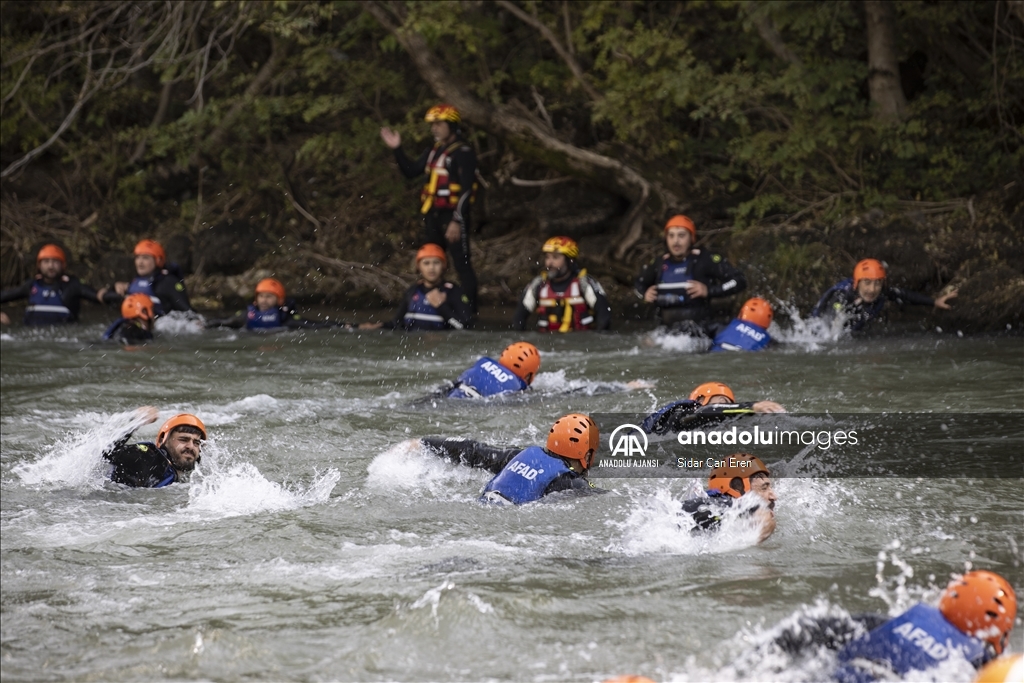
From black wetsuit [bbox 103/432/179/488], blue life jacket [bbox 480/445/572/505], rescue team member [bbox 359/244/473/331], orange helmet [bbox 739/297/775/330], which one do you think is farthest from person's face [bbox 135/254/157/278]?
blue life jacket [bbox 480/445/572/505]

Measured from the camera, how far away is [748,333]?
39.7 ft

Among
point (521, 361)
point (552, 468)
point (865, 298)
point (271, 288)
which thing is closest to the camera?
point (552, 468)

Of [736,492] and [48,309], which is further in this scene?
[48,309]

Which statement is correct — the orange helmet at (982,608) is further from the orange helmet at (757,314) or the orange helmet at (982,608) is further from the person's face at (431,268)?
the person's face at (431,268)

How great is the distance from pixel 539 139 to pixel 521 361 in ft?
24.2

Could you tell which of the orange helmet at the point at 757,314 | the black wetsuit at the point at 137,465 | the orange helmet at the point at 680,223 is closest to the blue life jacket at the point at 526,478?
the black wetsuit at the point at 137,465

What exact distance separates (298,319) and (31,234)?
6.84 m

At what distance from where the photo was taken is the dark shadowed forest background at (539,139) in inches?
579

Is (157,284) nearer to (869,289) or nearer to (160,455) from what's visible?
(160,455)

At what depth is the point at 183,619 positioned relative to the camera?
17.4ft

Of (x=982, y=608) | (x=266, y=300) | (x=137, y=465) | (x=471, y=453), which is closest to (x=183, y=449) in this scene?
(x=137, y=465)

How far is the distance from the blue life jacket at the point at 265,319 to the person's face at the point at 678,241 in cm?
469

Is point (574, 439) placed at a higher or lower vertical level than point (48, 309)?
lower

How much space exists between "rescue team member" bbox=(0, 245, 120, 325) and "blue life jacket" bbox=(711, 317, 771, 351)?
790 centimetres
